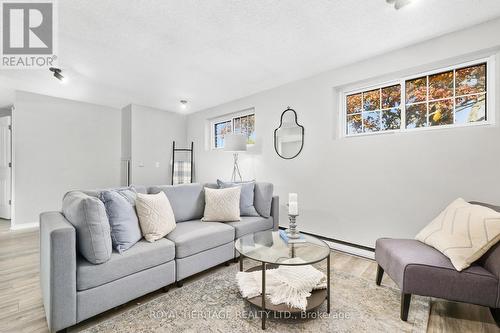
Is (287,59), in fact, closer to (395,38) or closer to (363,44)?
(363,44)

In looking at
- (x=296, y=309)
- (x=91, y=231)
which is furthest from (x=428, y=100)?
(x=91, y=231)

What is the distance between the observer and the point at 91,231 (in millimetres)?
1504

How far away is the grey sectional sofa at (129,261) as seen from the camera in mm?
1366

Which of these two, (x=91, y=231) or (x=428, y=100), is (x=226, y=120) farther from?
(x=91, y=231)

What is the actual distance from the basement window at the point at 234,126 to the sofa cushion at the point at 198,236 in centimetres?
197

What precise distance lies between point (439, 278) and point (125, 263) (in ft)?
7.15

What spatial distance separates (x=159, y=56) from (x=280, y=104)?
186cm

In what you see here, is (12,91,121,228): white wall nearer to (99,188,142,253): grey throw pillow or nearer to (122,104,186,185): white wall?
(122,104,186,185): white wall

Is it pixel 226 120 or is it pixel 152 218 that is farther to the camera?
pixel 226 120

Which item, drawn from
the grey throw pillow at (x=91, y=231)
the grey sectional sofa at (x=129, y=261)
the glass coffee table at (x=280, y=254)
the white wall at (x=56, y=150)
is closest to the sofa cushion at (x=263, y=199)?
the grey sectional sofa at (x=129, y=261)

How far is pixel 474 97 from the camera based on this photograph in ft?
7.25

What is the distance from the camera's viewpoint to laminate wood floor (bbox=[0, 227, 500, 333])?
151cm

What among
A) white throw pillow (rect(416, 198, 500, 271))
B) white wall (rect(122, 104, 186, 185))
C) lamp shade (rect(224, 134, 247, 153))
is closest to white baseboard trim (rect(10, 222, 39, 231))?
white wall (rect(122, 104, 186, 185))

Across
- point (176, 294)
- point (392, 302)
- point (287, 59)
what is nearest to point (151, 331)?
point (176, 294)
